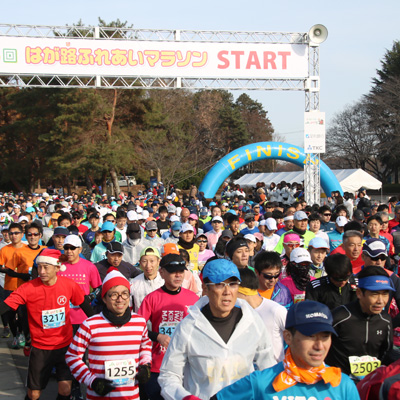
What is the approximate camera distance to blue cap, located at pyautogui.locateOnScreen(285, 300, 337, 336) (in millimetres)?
2320

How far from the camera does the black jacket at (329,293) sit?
4508 mm

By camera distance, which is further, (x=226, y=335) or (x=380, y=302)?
(x=380, y=302)

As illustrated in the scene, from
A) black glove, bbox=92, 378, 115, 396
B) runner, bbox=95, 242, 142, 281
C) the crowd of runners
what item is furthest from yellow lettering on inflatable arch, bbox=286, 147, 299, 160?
black glove, bbox=92, 378, 115, 396

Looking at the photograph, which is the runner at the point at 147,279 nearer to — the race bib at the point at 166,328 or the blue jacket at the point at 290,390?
the race bib at the point at 166,328

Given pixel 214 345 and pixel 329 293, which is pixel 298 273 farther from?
pixel 214 345

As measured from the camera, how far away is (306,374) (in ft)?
7.54

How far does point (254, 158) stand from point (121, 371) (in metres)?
20.8

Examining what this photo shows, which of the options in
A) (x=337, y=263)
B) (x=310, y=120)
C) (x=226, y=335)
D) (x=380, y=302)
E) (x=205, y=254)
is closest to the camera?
(x=226, y=335)

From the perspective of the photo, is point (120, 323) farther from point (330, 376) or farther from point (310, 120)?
point (310, 120)

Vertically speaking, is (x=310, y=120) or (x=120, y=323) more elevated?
(x=310, y=120)

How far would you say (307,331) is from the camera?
2318mm

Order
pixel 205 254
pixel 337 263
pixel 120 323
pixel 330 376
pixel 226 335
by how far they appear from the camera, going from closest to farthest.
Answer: pixel 330 376, pixel 226 335, pixel 120 323, pixel 337 263, pixel 205 254

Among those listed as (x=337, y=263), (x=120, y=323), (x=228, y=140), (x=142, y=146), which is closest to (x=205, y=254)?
(x=337, y=263)

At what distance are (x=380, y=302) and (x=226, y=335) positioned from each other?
4.16 ft
